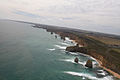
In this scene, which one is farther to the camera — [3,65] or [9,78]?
[3,65]

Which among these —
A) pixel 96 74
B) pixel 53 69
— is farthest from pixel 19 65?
pixel 96 74

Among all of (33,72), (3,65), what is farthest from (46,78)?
(3,65)

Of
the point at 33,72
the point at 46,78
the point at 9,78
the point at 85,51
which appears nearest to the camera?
the point at 9,78

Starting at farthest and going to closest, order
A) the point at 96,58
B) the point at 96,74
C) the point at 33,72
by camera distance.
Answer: the point at 96,58 → the point at 96,74 → the point at 33,72

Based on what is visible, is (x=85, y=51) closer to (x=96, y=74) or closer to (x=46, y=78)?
(x=96, y=74)

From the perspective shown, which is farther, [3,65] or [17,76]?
[3,65]

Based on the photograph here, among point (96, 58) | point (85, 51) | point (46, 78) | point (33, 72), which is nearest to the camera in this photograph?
point (46, 78)

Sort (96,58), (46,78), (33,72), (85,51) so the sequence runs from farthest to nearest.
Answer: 1. (85,51)
2. (96,58)
3. (33,72)
4. (46,78)

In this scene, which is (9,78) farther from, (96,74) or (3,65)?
(96,74)

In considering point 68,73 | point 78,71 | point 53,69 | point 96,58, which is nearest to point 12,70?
point 53,69
